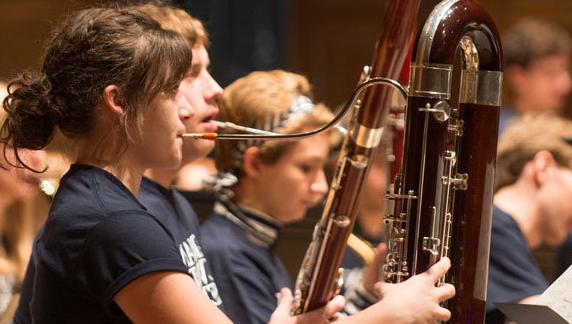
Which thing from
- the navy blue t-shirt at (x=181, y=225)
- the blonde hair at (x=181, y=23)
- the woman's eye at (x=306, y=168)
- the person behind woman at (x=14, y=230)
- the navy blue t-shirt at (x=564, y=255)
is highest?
the blonde hair at (x=181, y=23)

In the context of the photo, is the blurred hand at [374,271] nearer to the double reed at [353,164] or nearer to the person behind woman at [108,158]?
the double reed at [353,164]

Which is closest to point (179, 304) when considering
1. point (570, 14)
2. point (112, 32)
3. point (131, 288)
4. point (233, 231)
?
point (131, 288)

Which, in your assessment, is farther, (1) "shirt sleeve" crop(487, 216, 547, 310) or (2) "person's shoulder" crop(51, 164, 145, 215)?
(1) "shirt sleeve" crop(487, 216, 547, 310)

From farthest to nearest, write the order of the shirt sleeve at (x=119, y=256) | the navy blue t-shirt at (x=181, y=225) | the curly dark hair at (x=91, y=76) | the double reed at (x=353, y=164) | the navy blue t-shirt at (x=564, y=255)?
1. the navy blue t-shirt at (x=564, y=255)
2. the navy blue t-shirt at (x=181, y=225)
3. the double reed at (x=353, y=164)
4. the curly dark hair at (x=91, y=76)
5. the shirt sleeve at (x=119, y=256)

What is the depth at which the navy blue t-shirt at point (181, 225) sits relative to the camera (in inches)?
62.1

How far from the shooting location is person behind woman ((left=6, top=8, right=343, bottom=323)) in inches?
45.1

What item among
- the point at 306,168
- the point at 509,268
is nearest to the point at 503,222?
the point at 509,268

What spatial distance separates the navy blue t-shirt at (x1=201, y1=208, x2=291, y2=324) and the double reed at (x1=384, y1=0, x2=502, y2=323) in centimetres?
62

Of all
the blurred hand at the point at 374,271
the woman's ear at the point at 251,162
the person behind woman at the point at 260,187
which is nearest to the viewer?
the blurred hand at the point at 374,271

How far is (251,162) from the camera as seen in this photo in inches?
80.9

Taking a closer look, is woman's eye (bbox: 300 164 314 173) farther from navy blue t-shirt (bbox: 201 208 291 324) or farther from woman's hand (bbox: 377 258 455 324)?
woman's hand (bbox: 377 258 455 324)

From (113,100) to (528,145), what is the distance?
1337mm

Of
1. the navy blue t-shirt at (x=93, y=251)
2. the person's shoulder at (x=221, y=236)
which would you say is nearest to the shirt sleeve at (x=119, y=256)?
the navy blue t-shirt at (x=93, y=251)

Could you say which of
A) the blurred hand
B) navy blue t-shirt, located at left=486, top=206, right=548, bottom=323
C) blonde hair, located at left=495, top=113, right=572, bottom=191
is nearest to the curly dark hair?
the blurred hand
